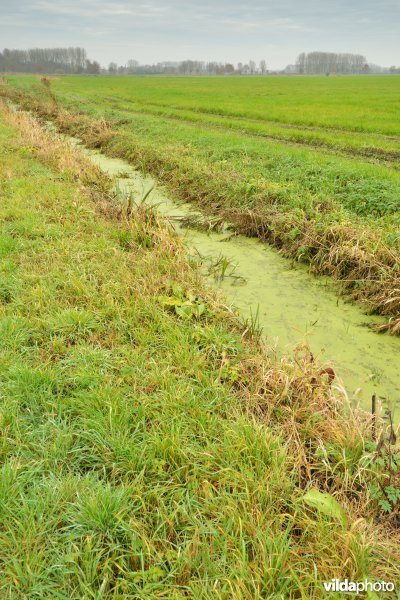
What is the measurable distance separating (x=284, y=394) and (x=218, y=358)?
2.60 ft

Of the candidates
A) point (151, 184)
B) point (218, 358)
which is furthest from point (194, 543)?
point (151, 184)

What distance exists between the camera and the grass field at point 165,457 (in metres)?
2.06

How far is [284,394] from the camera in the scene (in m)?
3.22

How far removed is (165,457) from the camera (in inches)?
106

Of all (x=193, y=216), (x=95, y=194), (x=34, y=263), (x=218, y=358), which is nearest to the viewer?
(x=218, y=358)

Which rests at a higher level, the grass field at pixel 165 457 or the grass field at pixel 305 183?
the grass field at pixel 305 183

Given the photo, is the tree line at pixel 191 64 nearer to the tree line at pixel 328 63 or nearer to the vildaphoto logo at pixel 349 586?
the tree line at pixel 328 63

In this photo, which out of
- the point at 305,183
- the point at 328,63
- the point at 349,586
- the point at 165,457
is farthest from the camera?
the point at 328,63

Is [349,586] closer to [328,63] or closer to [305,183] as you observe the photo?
[305,183]

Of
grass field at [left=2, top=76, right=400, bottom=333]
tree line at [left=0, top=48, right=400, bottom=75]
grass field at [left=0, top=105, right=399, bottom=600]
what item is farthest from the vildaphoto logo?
tree line at [left=0, top=48, right=400, bottom=75]

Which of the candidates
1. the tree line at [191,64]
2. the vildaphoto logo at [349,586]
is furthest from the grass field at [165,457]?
the tree line at [191,64]

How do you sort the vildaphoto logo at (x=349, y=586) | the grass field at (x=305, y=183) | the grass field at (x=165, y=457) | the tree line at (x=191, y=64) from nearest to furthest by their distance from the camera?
the vildaphoto logo at (x=349, y=586) → the grass field at (x=165, y=457) → the grass field at (x=305, y=183) → the tree line at (x=191, y=64)

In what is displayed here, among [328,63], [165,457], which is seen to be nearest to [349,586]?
[165,457]

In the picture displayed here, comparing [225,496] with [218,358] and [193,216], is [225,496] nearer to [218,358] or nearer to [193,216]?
[218,358]
